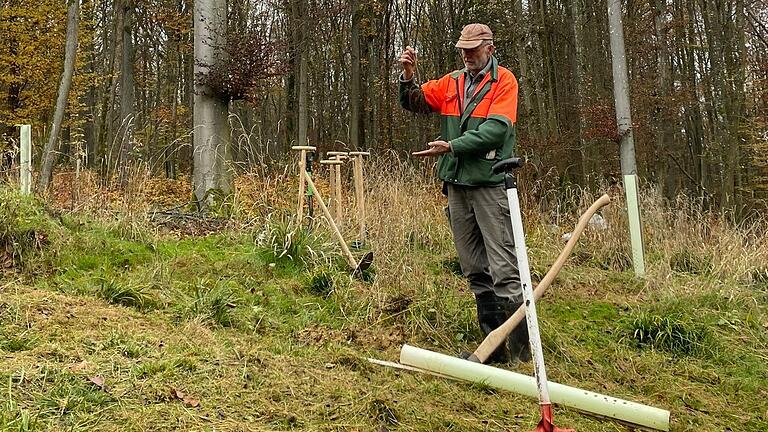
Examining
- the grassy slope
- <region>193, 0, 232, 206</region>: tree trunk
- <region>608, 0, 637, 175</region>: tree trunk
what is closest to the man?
the grassy slope

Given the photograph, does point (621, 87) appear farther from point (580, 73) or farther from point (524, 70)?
point (580, 73)

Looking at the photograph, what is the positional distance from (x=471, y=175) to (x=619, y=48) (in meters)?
4.08

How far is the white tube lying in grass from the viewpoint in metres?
2.68

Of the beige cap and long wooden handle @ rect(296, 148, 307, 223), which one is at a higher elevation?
the beige cap

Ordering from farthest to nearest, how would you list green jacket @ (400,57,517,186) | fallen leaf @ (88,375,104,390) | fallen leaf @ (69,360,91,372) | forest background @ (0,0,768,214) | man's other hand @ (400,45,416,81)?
forest background @ (0,0,768,214) → man's other hand @ (400,45,416,81) → green jacket @ (400,57,517,186) → fallen leaf @ (69,360,91,372) → fallen leaf @ (88,375,104,390)

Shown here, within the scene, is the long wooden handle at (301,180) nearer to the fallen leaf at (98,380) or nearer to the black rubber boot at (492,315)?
the black rubber boot at (492,315)

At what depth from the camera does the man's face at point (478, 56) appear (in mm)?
3455

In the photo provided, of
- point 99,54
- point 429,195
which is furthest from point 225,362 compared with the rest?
point 99,54

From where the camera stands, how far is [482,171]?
135 inches

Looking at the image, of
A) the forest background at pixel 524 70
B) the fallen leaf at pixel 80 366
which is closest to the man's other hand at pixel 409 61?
the fallen leaf at pixel 80 366

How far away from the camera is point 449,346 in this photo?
3828 mm

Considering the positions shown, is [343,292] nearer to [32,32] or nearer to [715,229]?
[715,229]

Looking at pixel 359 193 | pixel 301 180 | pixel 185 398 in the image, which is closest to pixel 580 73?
pixel 359 193

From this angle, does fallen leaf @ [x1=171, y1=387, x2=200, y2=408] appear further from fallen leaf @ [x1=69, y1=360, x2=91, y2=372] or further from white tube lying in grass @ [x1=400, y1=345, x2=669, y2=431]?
white tube lying in grass @ [x1=400, y1=345, x2=669, y2=431]
